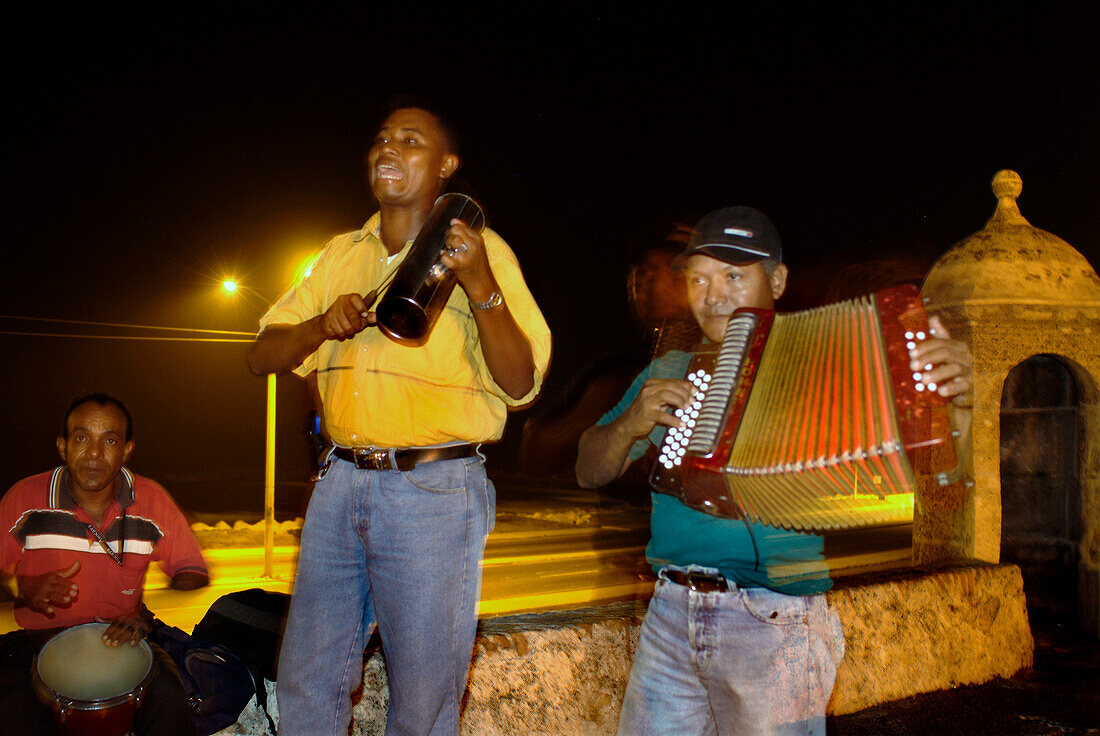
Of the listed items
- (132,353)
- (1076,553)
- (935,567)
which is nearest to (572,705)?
(935,567)

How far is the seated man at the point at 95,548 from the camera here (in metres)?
2.97

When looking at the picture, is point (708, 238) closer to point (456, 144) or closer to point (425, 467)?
point (456, 144)

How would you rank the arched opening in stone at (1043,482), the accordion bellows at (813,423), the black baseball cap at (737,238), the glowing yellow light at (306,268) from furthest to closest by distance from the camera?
the arched opening in stone at (1043,482) < the glowing yellow light at (306,268) < the black baseball cap at (737,238) < the accordion bellows at (813,423)

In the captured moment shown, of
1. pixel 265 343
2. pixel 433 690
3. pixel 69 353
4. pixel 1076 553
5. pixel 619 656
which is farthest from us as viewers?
pixel 69 353

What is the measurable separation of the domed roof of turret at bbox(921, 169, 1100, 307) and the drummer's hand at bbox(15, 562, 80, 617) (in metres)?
6.02

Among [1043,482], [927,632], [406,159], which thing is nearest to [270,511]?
[1043,482]

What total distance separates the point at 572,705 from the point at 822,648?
1.65 metres

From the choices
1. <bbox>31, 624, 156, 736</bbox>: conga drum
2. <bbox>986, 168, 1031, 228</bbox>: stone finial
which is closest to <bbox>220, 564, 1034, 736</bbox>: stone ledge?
<bbox>31, 624, 156, 736</bbox>: conga drum

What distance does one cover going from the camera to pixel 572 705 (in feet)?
11.9

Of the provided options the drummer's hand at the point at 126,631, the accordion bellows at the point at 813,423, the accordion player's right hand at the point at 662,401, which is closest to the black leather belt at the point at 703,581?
the accordion bellows at the point at 813,423

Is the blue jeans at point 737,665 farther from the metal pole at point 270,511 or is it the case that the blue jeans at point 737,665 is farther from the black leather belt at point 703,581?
the metal pole at point 270,511

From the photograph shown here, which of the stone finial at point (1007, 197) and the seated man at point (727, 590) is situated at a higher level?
the stone finial at point (1007, 197)

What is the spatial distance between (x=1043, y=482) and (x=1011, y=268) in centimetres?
209

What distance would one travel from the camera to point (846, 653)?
15.0 ft
